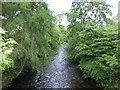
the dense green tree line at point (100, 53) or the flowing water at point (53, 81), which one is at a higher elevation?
the dense green tree line at point (100, 53)

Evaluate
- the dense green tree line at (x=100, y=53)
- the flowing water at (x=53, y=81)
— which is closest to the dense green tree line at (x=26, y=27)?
the flowing water at (x=53, y=81)

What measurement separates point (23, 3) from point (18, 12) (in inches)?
20.2

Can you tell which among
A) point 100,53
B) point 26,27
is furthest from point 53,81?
point 26,27

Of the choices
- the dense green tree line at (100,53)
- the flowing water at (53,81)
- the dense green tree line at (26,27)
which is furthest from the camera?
the flowing water at (53,81)

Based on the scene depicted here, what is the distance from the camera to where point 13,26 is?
4.38m

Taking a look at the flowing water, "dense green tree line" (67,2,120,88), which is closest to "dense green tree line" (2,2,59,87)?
the flowing water

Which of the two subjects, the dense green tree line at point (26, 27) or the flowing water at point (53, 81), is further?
the flowing water at point (53, 81)

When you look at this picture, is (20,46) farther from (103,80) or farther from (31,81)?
(103,80)

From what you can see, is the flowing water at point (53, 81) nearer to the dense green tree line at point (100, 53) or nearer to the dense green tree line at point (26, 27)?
the dense green tree line at point (100, 53)

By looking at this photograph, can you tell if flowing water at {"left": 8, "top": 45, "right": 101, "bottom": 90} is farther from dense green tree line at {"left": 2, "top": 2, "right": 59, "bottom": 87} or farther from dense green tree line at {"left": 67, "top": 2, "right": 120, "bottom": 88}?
dense green tree line at {"left": 2, "top": 2, "right": 59, "bottom": 87}

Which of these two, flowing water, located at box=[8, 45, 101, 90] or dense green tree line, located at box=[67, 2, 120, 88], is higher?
dense green tree line, located at box=[67, 2, 120, 88]

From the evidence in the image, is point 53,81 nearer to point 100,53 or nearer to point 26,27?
point 100,53

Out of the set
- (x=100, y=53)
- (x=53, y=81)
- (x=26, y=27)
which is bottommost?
(x=53, y=81)

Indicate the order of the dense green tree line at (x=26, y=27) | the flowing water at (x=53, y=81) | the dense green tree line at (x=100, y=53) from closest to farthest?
the dense green tree line at (x=100, y=53) → the dense green tree line at (x=26, y=27) → the flowing water at (x=53, y=81)
